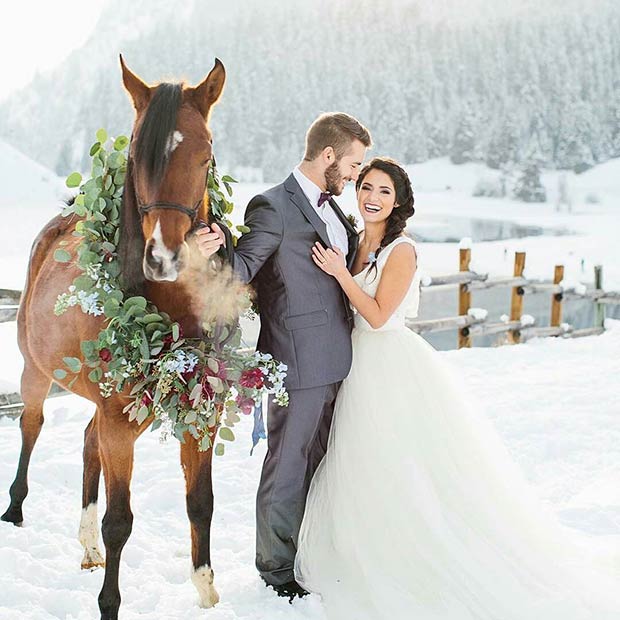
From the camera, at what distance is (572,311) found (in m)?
21.8

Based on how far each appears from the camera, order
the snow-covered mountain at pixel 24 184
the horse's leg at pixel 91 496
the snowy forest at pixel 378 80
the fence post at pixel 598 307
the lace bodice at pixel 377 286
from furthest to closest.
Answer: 1. the snowy forest at pixel 378 80
2. the snow-covered mountain at pixel 24 184
3. the fence post at pixel 598 307
4. the horse's leg at pixel 91 496
5. the lace bodice at pixel 377 286

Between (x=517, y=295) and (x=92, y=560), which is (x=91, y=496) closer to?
(x=92, y=560)

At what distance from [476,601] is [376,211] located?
5.25ft

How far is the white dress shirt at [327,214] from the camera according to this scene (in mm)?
2592

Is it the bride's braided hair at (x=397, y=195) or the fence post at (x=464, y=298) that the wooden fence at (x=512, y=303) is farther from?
the bride's braided hair at (x=397, y=195)

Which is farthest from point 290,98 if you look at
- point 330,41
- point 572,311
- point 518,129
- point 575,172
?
point 572,311

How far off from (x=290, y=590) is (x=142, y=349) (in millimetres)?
1255

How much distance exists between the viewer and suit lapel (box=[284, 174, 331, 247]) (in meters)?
2.55

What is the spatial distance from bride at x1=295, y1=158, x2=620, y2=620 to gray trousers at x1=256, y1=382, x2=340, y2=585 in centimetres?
7

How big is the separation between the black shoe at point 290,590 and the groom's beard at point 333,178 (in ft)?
5.40

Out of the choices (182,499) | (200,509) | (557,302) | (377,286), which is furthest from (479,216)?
(200,509)

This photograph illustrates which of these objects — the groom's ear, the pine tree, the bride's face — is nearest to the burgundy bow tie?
the groom's ear

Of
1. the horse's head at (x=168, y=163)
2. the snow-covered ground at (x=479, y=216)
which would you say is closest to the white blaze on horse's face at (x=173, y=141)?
the horse's head at (x=168, y=163)

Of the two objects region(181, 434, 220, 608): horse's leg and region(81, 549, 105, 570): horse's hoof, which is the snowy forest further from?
region(181, 434, 220, 608): horse's leg
